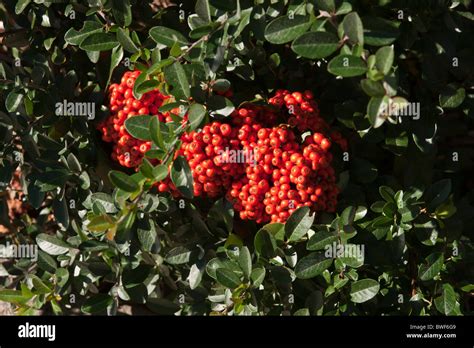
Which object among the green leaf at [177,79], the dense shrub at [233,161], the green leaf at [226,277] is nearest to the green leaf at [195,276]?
the dense shrub at [233,161]

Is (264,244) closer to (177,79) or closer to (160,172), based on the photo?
(160,172)

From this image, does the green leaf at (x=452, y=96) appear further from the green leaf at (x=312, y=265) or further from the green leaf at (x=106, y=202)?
the green leaf at (x=106, y=202)

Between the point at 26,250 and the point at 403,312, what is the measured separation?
1.36 m

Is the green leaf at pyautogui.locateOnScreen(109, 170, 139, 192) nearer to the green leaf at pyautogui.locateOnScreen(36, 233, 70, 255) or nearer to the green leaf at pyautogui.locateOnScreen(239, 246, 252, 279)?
the green leaf at pyautogui.locateOnScreen(239, 246, 252, 279)

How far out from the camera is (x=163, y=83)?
6.91 ft

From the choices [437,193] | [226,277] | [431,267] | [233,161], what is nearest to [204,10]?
[233,161]

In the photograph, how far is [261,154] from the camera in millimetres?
2080

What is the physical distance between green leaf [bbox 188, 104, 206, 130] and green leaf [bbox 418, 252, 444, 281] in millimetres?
852

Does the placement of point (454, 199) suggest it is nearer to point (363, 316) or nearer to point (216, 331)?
point (363, 316)

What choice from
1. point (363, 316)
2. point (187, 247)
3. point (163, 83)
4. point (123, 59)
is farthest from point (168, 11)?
point (363, 316)

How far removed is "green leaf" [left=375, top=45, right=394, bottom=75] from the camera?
5.70 ft

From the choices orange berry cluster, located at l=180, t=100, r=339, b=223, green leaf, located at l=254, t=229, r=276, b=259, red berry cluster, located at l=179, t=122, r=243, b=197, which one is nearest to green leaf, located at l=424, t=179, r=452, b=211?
orange berry cluster, located at l=180, t=100, r=339, b=223

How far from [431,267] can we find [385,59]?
774mm

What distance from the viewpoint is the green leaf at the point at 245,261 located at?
211cm
